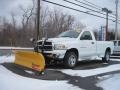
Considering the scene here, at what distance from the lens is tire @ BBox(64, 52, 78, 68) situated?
12844 millimetres

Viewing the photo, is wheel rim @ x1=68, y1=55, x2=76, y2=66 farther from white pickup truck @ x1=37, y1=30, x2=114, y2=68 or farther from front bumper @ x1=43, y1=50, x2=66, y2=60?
front bumper @ x1=43, y1=50, x2=66, y2=60

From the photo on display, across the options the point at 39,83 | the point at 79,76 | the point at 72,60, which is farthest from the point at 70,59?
the point at 39,83

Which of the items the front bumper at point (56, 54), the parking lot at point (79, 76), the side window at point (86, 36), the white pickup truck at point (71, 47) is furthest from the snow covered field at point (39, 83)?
the side window at point (86, 36)

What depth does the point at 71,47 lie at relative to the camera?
1299cm

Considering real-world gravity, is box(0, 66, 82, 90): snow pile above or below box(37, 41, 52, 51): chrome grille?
below

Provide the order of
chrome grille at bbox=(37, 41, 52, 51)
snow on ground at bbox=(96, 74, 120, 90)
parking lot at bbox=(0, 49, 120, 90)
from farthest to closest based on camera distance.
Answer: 1. chrome grille at bbox=(37, 41, 52, 51)
2. parking lot at bbox=(0, 49, 120, 90)
3. snow on ground at bbox=(96, 74, 120, 90)

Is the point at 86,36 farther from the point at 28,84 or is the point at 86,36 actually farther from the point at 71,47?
the point at 28,84

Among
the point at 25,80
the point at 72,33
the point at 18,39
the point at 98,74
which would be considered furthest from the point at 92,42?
the point at 18,39

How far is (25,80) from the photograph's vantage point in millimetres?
9711

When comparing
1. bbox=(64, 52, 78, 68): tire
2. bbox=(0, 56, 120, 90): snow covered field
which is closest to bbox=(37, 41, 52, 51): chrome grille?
bbox=(64, 52, 78, 68): tire

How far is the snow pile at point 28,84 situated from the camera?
8.70 meters

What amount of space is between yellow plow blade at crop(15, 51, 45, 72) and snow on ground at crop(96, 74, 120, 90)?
237cm

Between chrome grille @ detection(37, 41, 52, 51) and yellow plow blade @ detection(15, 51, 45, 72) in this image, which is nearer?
yellow plow blade @ detection(15, 51, 45, 72)

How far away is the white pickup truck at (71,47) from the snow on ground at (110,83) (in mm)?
2508
